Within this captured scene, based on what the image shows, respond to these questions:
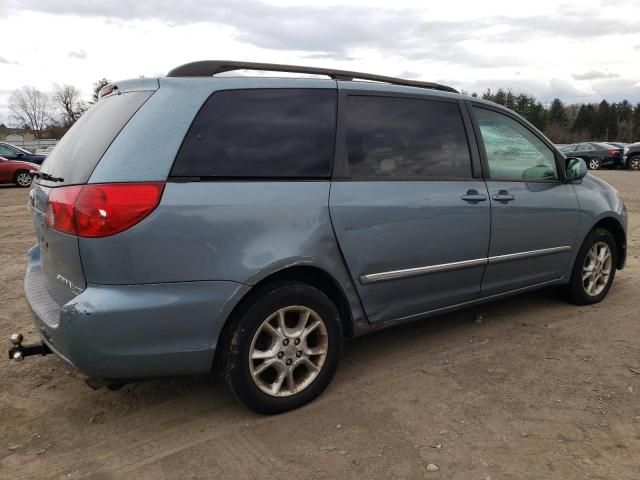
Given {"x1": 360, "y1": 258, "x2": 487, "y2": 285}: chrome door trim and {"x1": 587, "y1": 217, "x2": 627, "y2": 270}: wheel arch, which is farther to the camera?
{"x1": 587, "y1": 217, "x2": 627, "y2": 270}: wheel arch

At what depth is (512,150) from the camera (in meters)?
4.13

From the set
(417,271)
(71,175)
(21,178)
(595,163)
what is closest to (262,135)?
(71,175)

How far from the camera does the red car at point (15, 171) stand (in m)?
17.6

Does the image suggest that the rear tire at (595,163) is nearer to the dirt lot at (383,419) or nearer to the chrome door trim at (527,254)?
the chrome door trim at (527,254)

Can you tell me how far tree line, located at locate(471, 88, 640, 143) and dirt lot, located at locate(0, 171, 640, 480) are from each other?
3145 inches

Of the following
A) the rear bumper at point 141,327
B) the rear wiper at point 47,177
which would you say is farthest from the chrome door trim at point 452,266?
the rear wiper at point 47,177

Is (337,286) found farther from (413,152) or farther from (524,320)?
(524,320)

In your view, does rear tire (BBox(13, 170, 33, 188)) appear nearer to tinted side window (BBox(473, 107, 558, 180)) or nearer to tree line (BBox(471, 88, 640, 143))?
tinted side window (BBox(473, 107, 558, 180))

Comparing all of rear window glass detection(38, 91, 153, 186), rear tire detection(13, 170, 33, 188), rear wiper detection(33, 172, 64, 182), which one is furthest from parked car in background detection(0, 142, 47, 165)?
rear window glass detection(38, 91, 153, 186)

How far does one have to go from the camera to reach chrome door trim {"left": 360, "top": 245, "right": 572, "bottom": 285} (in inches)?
127

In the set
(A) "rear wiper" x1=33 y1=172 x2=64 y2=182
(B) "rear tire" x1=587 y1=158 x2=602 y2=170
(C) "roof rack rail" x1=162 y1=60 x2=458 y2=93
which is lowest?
(B) "rear tire" x1=587 y1=158 x2=602 y2=170

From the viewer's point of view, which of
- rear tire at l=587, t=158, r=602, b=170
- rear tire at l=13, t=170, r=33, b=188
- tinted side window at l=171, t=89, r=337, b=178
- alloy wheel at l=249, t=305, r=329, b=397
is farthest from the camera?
rear tire at l=587, t=158, r=602, b=170

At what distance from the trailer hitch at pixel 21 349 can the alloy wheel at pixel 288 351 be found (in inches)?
43.9

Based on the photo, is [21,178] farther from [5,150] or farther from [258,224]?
[258,224]
